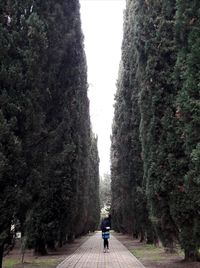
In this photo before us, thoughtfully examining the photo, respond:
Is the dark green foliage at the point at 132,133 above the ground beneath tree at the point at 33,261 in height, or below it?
above

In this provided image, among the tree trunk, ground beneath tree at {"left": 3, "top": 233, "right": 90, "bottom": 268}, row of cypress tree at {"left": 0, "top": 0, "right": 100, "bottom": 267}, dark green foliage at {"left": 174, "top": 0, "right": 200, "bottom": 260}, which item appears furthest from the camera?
the tree trunk

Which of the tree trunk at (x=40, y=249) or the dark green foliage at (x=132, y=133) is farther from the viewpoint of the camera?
the dark green foliage at (x=132, y=133)

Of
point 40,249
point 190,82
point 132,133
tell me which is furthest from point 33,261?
point 132,133

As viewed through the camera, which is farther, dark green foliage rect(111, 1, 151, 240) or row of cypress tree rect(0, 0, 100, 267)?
dark green foliage rect(111, 1, 151, 240)

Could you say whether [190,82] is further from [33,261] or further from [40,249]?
[40,249]

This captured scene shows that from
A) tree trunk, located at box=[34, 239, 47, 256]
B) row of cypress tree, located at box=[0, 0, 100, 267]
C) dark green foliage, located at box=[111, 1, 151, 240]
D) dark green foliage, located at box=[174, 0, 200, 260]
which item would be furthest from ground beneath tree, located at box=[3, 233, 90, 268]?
dark green foliage, located at box=[174, 0, 200, 260]

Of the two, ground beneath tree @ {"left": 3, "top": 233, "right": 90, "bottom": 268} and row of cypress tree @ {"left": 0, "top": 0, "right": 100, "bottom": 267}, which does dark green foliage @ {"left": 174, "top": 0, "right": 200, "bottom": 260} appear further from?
ground beneath tree @ {"left": 3, "top": 233, "right": 90, "bottom": 268}

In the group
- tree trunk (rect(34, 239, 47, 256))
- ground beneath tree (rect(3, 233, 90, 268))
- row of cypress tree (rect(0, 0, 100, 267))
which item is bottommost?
ground beneath tree (rect(3, 233, 90, 268))

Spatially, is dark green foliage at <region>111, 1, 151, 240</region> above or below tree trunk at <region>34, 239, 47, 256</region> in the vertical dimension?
above

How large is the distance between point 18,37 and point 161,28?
6.05 meters

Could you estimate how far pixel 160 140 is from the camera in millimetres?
13586

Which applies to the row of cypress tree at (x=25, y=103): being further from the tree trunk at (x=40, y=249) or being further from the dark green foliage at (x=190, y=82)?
the tree trunk at (x=40, y=249)

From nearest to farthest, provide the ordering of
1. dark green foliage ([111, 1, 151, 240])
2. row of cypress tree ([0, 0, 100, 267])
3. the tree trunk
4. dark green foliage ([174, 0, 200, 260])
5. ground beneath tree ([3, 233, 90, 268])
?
dark green foliage ([174, 0, 200, 260]) → row of cypress tree ([0, 0, 100, 267]) → ground beneath tree ([3, 233, 90, 268]) → the tree trunk → dark green foliage ([111, 1, 151, 240])

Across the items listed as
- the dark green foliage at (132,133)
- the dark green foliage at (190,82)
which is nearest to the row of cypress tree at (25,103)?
the dark green foliage at (190,82)
